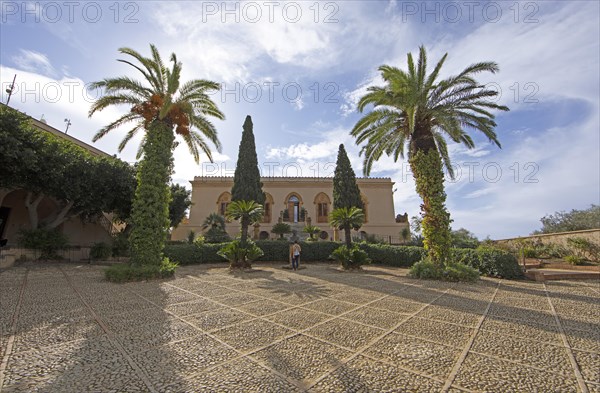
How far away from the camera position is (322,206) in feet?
100.0

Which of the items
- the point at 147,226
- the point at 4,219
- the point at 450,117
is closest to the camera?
the point at 147,226

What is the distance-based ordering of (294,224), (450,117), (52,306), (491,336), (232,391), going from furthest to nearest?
(294,224) → (450,117) → (52,306) → (491,336) → (232,391)

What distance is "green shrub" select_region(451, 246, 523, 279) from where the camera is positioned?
10562 mm

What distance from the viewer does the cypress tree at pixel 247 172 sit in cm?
2097

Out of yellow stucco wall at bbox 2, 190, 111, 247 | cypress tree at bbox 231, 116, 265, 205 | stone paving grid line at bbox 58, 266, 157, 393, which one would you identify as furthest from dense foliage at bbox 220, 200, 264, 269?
yellow stucco wall at bbox 2, 190, 111, 247

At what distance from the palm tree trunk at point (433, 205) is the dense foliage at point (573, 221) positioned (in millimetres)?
23699

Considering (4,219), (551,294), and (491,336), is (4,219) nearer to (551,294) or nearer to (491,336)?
(491,336)

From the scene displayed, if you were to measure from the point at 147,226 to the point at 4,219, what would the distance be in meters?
16.2

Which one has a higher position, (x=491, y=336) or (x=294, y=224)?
(x=294, y=224)

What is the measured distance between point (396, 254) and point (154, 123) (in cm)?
1383

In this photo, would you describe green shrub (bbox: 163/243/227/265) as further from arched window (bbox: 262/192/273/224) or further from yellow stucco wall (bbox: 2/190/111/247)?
arched window (bbox: 262/192/273/224)

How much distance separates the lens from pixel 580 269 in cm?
1176

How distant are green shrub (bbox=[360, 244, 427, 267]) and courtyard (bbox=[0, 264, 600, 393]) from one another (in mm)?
7224

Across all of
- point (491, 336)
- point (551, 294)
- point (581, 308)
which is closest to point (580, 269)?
point (551, 294)
